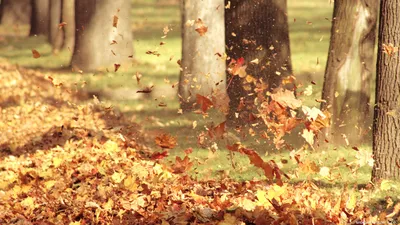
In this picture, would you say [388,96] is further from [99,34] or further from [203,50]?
[99,34]

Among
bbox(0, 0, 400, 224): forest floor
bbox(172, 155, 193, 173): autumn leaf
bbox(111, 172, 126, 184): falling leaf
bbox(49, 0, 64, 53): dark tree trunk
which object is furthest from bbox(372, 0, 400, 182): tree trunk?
bbox(49, 0, 64, 53): dark tree trunk

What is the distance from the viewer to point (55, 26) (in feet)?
68.4

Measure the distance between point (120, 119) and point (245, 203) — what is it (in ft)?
18.4

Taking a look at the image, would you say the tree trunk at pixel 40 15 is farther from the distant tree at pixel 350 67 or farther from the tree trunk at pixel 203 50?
the distant tree at pixel 350 67

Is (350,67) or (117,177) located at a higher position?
(350,67)

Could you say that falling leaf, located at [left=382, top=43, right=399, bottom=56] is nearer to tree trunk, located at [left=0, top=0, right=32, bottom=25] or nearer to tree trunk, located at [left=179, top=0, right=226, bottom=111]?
tree trunk, located at [left=179, top=0, right=226, bottom=111]

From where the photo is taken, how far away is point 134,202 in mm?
7008

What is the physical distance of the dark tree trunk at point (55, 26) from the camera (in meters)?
20.4

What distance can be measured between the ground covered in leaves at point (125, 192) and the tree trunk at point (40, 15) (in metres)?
12.7

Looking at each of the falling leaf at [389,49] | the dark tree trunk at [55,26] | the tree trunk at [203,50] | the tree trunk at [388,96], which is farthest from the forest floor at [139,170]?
the dark tree trunk at [55,26]

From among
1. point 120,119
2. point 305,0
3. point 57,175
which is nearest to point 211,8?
point 120,119

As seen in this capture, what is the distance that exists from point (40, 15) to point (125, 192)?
16.7 meters

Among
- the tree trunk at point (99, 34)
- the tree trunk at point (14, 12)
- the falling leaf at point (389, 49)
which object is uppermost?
the falling leaf at point (389, 49)

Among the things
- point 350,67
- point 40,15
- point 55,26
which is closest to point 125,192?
point 350,67
